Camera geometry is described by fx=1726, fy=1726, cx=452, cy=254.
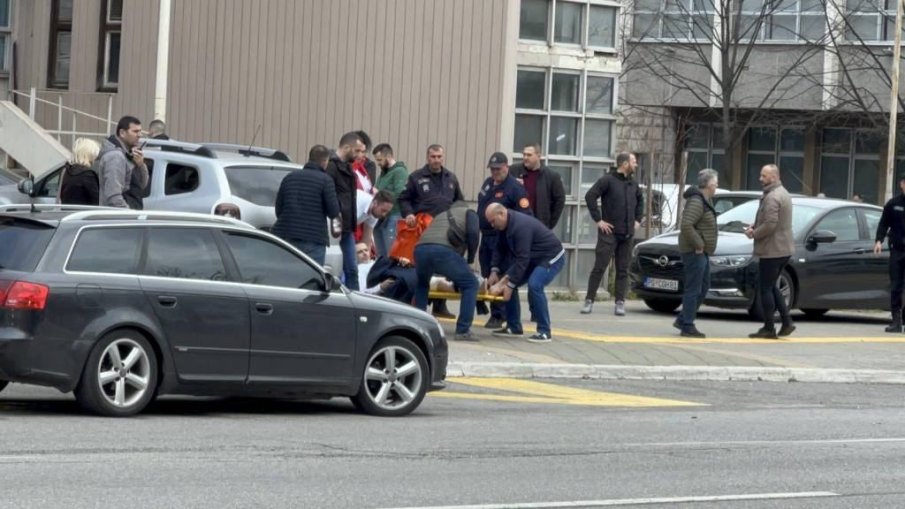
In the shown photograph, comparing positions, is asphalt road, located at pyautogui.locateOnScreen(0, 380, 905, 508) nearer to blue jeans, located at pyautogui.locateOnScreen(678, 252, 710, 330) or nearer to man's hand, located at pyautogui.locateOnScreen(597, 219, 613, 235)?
blue jeans, located at pyautogui.locateOnScreen(678, 252, 710, 330)

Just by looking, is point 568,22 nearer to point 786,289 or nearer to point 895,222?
point 786,289

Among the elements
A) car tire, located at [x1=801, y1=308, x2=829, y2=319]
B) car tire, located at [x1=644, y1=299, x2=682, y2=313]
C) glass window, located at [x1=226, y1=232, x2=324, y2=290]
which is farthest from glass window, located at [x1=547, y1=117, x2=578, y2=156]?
glass window, located at [x1=226, y1=232, x2=324, y2=290]

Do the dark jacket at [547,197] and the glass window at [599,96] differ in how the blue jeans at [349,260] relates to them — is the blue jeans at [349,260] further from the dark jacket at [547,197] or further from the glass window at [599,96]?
the glass window at [599,96]

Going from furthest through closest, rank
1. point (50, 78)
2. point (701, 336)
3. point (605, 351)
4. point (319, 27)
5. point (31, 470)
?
point (50, 78), point (319, 27), point (701, 336), point (605, 351), point (31, 470)

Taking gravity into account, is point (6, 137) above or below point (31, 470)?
above

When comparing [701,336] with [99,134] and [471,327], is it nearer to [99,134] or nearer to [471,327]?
[471,327]

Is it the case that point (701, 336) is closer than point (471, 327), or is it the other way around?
point (471, 327)

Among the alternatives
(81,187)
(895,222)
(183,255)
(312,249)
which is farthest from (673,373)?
(183,255)

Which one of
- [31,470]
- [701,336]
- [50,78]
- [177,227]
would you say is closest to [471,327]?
[701,336]

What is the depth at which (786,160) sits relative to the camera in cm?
5028

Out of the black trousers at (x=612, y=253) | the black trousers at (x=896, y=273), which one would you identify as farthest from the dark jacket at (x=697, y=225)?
the black trousers at (x=896, y=273)

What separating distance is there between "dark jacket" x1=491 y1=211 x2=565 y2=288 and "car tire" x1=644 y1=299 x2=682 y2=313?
17.8 feet

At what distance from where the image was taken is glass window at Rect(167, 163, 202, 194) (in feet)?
59.7

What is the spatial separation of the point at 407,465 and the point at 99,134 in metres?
20.0
